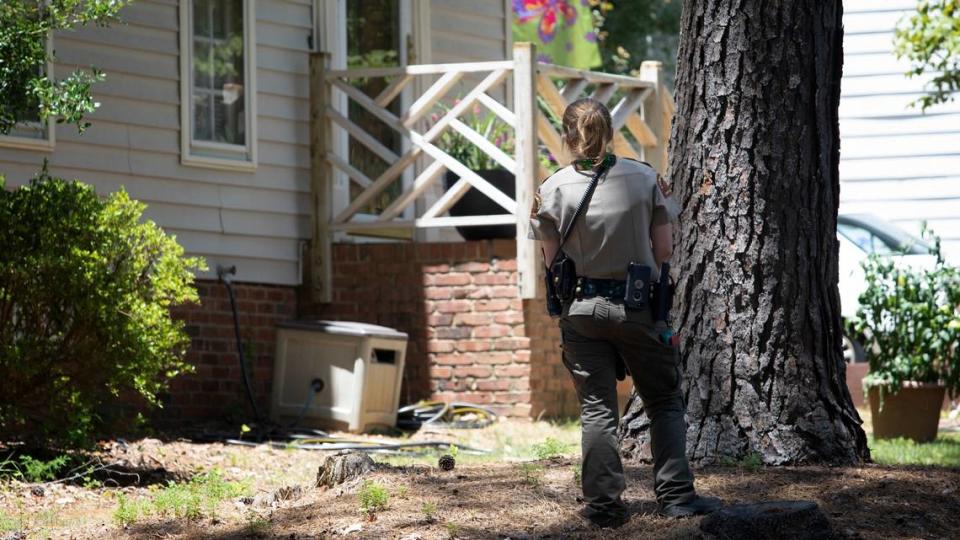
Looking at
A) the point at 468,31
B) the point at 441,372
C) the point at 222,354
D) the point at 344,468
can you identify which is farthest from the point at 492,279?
the point at 344,468

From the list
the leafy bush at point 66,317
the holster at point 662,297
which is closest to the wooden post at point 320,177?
the leafy bush at point 66,317

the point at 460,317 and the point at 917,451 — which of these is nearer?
the point at 917,451

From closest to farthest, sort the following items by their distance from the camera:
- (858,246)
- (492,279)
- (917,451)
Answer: (917,451), (492,279), (858,246)

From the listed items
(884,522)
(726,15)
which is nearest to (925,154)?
(726,15)

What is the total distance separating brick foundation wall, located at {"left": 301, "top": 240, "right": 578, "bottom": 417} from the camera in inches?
441

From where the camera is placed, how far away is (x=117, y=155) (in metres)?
10.5

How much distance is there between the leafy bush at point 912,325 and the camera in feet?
32.8

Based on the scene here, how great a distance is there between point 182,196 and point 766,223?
5.46 m

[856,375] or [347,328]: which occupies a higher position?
[347,328]

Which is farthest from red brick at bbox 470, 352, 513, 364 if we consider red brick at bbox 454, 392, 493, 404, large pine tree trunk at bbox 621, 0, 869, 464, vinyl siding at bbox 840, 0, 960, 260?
vinyl siding at bbox 840, 0, 960, 260

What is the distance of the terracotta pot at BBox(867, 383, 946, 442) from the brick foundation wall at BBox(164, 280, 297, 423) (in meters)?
4.41

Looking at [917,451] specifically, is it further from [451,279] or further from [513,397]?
[451,279]

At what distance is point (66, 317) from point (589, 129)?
3.78m

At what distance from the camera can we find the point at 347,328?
1056 cm
